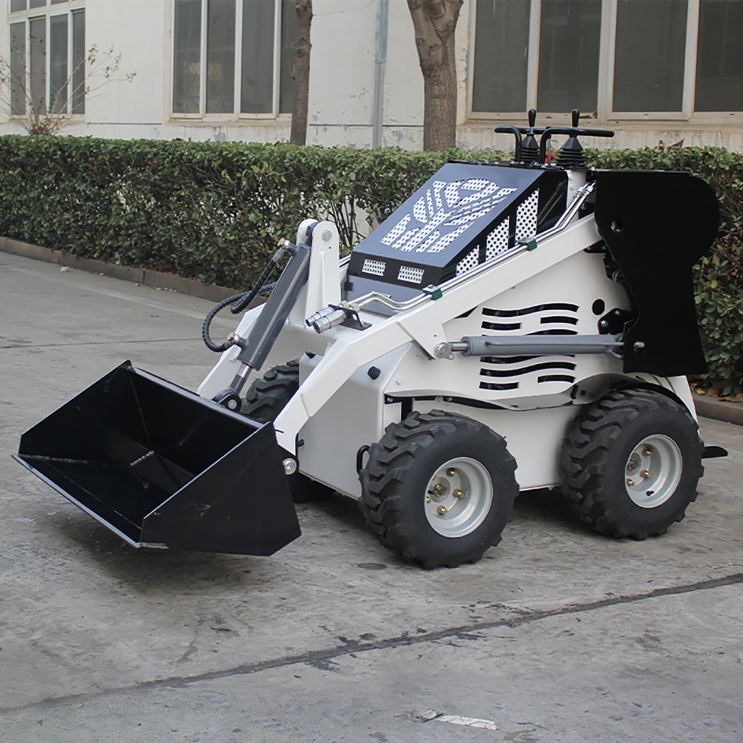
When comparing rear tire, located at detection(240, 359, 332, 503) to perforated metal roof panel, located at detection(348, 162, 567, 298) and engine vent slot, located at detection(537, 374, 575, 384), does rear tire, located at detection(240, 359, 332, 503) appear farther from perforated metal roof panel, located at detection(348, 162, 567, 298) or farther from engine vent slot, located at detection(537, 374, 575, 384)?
engine vent slot, located at detection(537, 374, 575, 384)

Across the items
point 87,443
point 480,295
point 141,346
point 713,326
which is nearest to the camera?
point 480,295

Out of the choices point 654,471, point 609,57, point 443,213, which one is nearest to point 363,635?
point 654,471

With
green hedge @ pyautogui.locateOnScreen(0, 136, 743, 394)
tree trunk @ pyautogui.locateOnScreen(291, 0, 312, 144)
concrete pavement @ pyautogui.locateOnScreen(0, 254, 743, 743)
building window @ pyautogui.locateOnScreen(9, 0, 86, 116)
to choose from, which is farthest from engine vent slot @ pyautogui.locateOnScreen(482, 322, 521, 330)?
building window @ pyautogui.locateOnScreen(9, 0, 86, 116)

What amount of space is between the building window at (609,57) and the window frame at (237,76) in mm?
3800

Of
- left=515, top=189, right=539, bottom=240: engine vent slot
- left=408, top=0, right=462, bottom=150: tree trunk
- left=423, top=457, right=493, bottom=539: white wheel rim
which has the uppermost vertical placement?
left=408, top=0, right=462, bottom=150: tree trunk

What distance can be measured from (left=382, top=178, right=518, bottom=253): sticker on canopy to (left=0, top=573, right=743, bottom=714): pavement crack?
5.35 ft

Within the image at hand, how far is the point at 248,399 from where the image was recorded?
5867 millimetres

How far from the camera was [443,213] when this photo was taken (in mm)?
5664

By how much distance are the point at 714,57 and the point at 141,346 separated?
19.5 feet

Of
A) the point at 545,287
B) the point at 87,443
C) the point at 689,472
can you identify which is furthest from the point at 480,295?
the point at 87,443

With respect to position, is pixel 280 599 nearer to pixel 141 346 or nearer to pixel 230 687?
pixel 230 687

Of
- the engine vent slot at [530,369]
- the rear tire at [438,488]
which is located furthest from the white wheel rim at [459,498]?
the engine vent slot at [530,369]

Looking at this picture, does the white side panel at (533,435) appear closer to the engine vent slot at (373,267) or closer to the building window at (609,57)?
the engine vent slot at (373,267)

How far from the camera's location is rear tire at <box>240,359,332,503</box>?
576cm
